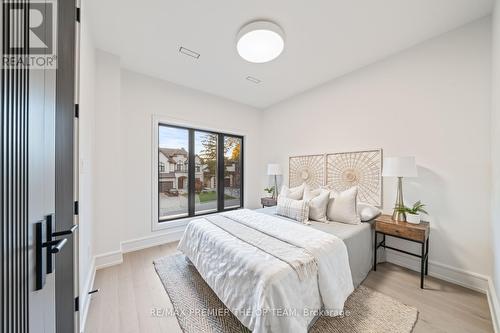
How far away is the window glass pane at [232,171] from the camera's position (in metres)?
4.35

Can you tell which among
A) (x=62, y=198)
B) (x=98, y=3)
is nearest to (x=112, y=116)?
(x=98, y=3)

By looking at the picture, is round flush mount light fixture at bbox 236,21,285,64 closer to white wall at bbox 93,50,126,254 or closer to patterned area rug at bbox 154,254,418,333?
white wall at bbox 93,50,126,254

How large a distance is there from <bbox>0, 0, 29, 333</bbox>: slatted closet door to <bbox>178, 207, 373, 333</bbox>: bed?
3.68ft

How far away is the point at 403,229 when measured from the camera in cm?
215

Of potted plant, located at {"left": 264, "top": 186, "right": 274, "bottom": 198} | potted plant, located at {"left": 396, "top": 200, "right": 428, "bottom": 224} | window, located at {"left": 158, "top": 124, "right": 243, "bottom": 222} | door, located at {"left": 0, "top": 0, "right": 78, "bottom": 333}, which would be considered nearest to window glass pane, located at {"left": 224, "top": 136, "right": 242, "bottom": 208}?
window, located at {"left": 158, "top": 124, "right": 243, "bottom": 222}

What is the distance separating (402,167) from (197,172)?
3.33 m

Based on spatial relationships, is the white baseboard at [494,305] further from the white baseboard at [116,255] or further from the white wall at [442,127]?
the white baseboard at [116,255]

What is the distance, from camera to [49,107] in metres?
0.94

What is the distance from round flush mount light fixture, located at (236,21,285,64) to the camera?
2.03 metres

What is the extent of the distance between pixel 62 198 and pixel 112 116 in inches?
65.8

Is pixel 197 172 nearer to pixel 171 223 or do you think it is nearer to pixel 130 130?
pixel 171 223

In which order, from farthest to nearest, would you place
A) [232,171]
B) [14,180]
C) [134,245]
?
[232,171], [134,245], [14,180]

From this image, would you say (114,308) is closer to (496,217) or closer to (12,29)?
(12,29)

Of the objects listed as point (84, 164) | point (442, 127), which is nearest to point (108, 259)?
point (84, 164)
